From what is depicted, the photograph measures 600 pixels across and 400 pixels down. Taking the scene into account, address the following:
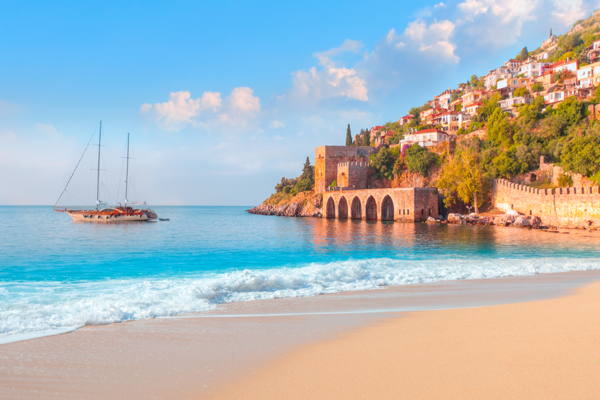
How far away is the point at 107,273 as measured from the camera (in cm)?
1134

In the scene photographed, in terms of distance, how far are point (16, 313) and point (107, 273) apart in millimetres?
5848

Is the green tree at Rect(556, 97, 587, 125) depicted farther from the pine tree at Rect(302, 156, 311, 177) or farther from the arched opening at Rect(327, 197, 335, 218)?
the pine tree at Rect(302, 156, 311, 177)

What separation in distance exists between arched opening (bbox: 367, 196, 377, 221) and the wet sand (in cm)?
3787

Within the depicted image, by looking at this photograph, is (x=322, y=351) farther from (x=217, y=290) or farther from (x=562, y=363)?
(x=217, y=290)

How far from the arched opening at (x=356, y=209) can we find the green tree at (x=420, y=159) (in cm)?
925

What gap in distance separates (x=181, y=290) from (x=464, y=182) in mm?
33235

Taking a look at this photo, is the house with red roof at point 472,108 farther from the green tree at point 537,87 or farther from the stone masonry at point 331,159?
the stone masonry at point 331,159

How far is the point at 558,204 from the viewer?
28.0 m

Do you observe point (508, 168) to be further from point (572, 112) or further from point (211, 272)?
point (211, 272)

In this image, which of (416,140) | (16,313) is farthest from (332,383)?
(416,140)

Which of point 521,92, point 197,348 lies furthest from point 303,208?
point 197,348

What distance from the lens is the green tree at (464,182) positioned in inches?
1378

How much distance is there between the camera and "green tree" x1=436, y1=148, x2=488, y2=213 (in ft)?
115

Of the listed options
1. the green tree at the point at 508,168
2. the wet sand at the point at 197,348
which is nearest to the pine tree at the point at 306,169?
the green tree at the point at 508,168
